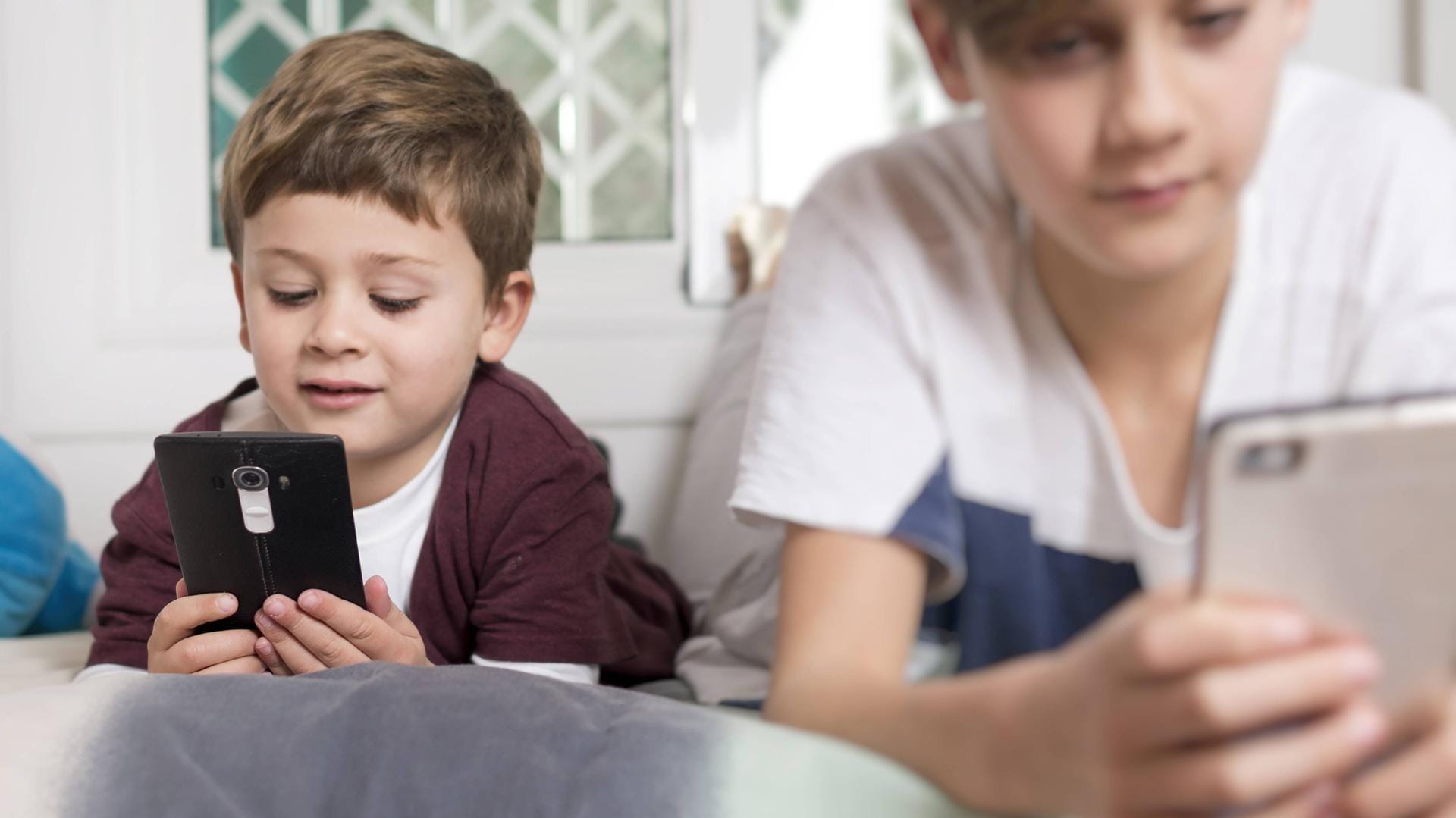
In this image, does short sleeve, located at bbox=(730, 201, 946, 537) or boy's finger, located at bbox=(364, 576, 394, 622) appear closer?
short sleeve, located at bbox=(730, 201, 946, 537)

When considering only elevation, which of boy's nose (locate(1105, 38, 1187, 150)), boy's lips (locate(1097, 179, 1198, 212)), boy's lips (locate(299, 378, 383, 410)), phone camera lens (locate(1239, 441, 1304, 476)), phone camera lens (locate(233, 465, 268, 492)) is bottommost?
phone camera lens (locate(233, 465, 268, 492))

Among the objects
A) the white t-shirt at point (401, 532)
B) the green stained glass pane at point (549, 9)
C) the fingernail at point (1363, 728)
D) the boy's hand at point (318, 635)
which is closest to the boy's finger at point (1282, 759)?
the fingernail at point (1363, 728)

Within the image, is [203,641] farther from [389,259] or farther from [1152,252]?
[1152,252]

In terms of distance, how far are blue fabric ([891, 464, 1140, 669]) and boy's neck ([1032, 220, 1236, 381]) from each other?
0.32ft

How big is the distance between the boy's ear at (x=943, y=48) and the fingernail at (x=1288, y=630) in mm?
302

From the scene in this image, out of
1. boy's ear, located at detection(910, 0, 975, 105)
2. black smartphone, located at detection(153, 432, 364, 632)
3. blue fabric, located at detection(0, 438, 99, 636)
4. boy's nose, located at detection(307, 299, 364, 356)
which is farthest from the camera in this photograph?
blue fabric, located at detection(0, 438, 99, 636)

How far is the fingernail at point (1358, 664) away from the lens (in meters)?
0.34

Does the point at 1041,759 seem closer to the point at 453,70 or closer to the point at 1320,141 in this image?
the point at 1320,141

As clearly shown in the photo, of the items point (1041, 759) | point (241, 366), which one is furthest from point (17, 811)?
point (241, 366)

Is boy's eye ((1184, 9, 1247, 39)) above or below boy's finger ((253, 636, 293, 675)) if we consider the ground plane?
above

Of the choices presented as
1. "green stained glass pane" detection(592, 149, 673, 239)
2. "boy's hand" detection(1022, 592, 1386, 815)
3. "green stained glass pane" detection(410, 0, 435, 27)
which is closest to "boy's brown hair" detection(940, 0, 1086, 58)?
"boy's hand" detection(1022, 592, 1386, 815)

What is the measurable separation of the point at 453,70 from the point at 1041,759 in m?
0.73

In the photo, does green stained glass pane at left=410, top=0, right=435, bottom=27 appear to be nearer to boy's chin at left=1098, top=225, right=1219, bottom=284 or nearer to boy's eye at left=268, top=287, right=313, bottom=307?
boy's eye at left=268, top=287, right=313, bottom=307

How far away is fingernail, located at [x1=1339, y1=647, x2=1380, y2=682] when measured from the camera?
342 millimetres
